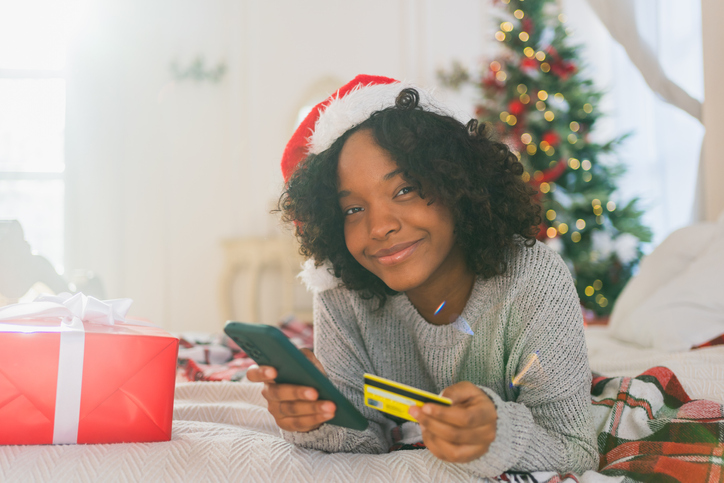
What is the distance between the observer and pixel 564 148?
257 centimetres

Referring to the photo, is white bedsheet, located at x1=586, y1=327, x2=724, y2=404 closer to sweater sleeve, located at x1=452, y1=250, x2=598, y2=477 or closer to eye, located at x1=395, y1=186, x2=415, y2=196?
sweater sleeve, located at x1=452, y1=250, x2=598, y2=477

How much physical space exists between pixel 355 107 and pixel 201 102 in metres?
2.77

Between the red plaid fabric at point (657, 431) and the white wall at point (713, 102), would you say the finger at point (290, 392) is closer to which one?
the red plaid fabric at point (657, 431)

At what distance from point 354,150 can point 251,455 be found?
45cm

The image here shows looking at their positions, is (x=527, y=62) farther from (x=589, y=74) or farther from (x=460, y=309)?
(x=460, y=309)

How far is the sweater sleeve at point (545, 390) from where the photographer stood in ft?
2.07

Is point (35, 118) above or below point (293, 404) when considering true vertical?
above

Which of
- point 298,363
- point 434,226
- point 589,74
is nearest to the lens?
Result: point 298,363

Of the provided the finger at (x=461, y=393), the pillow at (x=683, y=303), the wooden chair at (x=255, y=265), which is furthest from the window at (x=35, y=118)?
the finger at (x=461, y=393)

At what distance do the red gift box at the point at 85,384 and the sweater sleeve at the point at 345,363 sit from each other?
19cm

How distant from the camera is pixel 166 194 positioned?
10.8 feet

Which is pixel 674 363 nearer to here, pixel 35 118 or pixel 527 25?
pixel 527 25

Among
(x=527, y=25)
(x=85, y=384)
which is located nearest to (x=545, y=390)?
(x=85, y=384)

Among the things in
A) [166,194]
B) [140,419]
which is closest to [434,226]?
[140,419]
